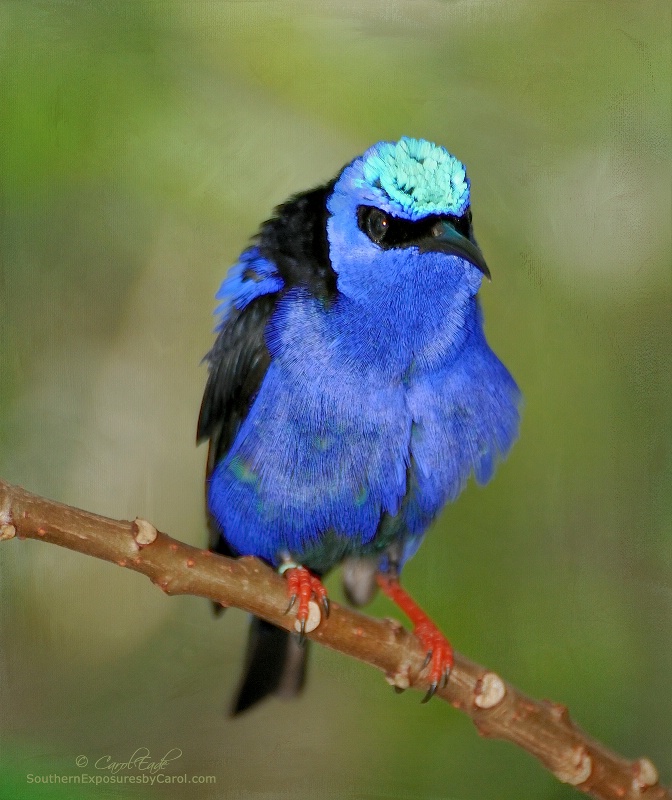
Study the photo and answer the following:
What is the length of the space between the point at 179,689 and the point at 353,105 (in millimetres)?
1506

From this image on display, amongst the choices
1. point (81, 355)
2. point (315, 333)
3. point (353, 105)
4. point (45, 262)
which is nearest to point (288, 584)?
point (315, 333)

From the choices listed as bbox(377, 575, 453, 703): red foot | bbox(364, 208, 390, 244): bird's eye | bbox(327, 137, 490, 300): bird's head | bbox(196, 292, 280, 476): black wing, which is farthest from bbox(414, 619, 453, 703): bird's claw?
bbox(364, 208, 390, 244): bird's eye

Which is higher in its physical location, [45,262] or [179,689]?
[45,262]

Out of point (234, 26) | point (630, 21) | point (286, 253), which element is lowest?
point (286, 253)

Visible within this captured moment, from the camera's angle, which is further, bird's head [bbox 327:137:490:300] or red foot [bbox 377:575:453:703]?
red foot [bbox 377:575:453:703]

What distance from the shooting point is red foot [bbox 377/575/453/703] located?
2.12 m

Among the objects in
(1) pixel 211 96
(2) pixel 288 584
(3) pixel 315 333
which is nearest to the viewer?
(2) pixel 288 584

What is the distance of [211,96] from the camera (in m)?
2.30

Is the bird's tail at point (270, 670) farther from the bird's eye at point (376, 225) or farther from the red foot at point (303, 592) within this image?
the bird's eye at point (376, 225)

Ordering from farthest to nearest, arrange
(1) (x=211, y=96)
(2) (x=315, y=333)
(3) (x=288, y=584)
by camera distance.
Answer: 1. (1) (x=211, y=96)
2. (2) (x=315, y=333)
3. (3) (x=288, y=584)

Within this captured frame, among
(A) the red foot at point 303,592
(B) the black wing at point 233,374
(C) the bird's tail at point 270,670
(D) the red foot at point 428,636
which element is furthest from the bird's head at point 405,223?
(C) the bird's tail at point 270,670

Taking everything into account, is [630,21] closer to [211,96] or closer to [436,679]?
[211,96]

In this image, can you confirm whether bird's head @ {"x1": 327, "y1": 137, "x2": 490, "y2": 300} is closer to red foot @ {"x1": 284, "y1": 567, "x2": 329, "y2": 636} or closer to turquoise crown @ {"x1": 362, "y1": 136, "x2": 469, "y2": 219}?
turquoise crown @ {"x1": 362, "y1": 136, "x2": 469, "y2": 219}

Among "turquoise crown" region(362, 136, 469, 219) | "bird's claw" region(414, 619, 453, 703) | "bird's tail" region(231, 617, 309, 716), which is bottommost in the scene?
"bird's tail" region(231, 617, 309, 716)
